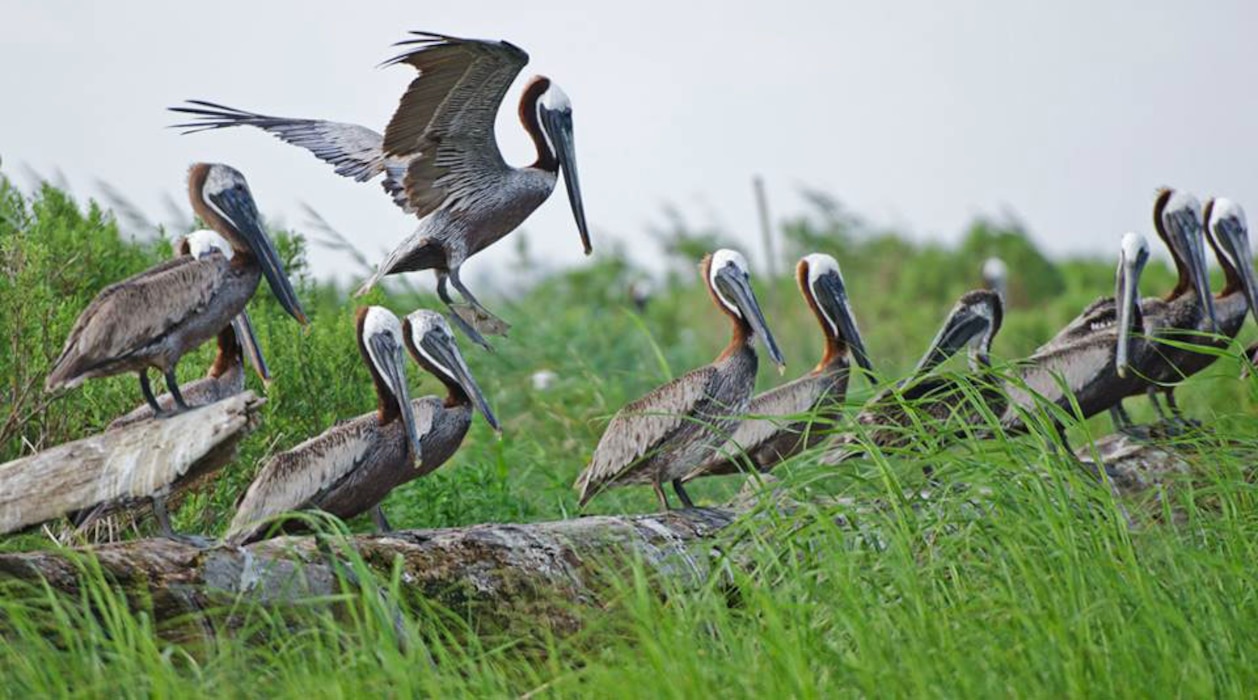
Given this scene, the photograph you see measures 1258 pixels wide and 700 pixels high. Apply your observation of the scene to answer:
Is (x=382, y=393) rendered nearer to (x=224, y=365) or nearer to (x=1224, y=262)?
(x=224, y=365)

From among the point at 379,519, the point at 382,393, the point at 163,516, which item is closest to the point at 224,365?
the point at 382,393

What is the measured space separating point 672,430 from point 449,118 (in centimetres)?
149

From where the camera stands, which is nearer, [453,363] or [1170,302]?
[453,363]

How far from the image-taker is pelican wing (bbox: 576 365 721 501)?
5941 millimetres

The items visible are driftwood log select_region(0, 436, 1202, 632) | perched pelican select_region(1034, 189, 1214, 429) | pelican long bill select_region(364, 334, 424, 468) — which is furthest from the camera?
perched pelican select_region(1034, 189, 1214, 429)

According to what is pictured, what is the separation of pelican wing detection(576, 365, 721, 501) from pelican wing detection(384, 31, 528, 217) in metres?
1.23

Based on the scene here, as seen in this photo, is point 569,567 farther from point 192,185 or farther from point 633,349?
point 633,349

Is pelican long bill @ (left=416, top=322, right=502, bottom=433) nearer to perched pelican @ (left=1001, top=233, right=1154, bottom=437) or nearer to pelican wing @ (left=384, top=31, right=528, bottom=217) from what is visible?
pelican wing @ (left=384, top=31, right=528, bottom=217)

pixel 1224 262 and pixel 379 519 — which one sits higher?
pixel 379 519

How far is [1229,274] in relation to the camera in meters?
7.71

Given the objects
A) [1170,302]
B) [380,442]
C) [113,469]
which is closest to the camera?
[113,469]

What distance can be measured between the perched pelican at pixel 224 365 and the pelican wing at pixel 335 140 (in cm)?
101

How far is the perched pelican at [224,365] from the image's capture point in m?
5.54

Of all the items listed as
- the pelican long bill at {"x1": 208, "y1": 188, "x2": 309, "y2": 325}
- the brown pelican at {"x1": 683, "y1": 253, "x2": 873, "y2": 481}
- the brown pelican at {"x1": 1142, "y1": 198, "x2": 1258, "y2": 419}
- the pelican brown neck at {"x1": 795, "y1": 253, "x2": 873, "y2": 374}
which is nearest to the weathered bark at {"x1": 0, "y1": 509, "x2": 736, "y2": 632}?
the brown pelican at {"x1": 683, "y1": 253, "x2": 873, "y2": 481}
